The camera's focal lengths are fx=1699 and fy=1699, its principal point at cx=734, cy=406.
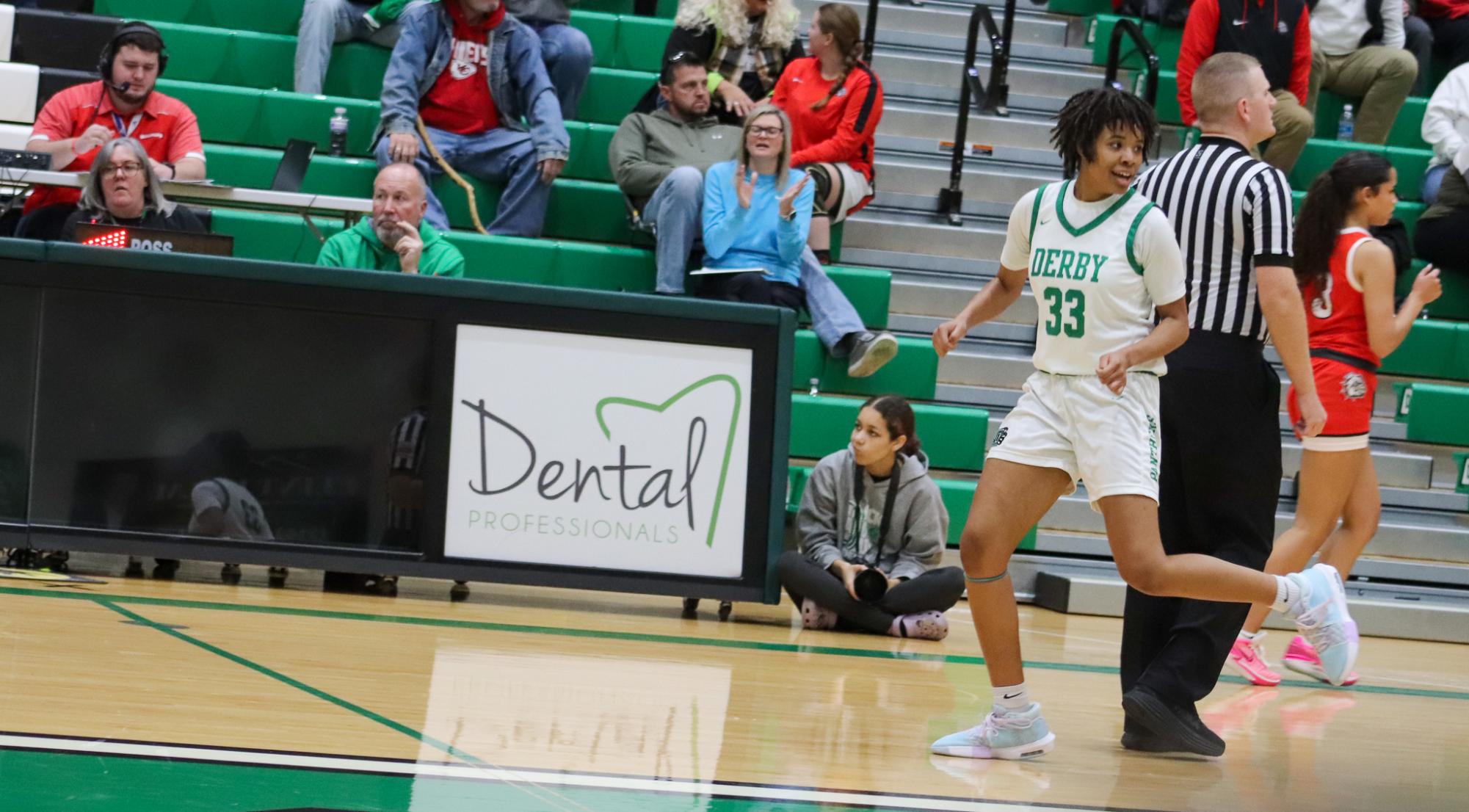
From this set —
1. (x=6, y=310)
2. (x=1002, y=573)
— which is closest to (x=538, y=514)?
(x=6, y=310)

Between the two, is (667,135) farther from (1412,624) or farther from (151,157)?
(1412,624)

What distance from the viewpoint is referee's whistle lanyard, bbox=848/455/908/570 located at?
673 cm

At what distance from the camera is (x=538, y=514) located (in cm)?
636

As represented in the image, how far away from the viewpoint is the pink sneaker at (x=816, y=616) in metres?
6.56

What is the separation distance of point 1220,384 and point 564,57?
589 centimetres

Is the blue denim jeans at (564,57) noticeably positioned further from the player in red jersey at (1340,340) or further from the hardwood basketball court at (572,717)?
the player in red jersey at (1340,340)

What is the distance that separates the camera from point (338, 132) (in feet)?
29.8

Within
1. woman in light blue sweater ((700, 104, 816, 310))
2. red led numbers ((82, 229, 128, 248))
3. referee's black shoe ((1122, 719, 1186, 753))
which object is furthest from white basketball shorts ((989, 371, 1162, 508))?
woman in light blue sweater ((700, 104, 816, 310))

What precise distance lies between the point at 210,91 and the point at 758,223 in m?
3.29

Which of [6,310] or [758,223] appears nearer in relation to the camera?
[6,310]

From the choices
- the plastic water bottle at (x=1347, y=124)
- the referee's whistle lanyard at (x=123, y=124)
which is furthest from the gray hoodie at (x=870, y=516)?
the plastic water bottle at (x=1347, y=124)

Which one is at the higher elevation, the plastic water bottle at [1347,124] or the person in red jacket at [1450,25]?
the person in red jacket at [1450,25]

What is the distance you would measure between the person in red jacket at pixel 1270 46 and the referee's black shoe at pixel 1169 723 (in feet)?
19.5

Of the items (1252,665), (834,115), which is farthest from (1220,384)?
(834,115)
